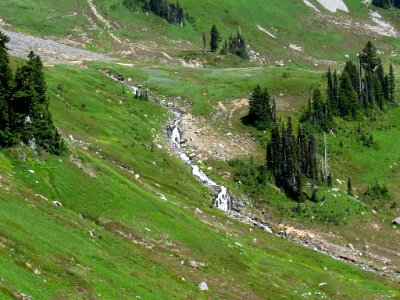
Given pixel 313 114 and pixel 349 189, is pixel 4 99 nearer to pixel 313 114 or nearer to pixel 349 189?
pixel 349 189

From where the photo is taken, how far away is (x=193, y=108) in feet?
421

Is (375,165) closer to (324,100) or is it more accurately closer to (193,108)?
(324,100)

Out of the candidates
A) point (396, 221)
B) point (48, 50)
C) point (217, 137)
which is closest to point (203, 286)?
point (396, 221)

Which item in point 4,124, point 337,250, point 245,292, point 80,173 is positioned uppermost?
point 4,124

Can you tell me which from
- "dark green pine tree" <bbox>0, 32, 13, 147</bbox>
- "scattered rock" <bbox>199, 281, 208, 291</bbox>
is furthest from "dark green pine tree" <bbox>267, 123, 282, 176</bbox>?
"dark green pine tree" <bbox>0, 32, 13, 147</bbox>

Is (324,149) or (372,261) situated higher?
(324,149)

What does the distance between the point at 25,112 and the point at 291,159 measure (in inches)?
2154

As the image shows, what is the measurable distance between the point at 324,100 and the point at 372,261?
2203 inches

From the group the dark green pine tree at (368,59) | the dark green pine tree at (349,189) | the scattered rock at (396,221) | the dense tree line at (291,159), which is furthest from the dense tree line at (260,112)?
the dark green pine tree at (368,59)

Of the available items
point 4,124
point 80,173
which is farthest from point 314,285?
point 4,124

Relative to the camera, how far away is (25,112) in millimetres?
59438

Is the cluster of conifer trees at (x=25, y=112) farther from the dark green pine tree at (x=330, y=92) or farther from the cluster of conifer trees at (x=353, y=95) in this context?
the dark green pine tree at (x=330, y=92)

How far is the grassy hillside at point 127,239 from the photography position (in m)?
40.2

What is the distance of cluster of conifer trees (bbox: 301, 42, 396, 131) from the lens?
124 meters
